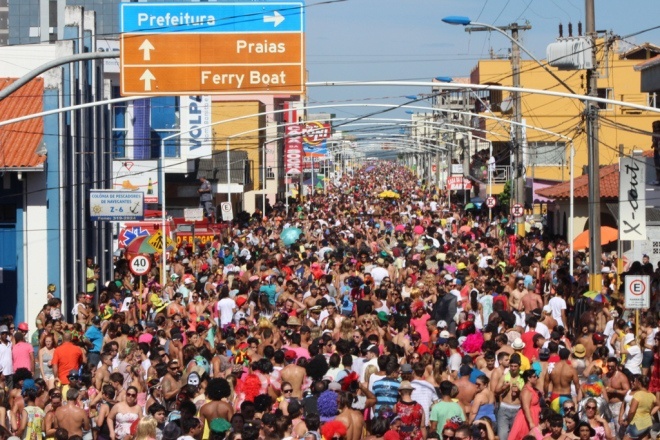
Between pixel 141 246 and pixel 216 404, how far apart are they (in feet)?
54.6

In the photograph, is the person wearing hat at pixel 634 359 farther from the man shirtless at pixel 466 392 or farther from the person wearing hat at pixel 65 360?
the person wearing hat at pixel 65 360

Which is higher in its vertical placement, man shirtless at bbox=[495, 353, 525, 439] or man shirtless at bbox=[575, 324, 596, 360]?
man shirtless at bbox=[575, 324, 596, 360]

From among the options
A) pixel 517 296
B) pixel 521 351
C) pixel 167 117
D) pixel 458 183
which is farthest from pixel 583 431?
pixel 458 183

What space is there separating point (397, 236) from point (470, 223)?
10.5m

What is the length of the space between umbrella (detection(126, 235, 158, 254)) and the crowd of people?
147 centimetres

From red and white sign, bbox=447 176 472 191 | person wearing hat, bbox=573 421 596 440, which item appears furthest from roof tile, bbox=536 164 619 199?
red and white sign, bbox=447 176 472 191

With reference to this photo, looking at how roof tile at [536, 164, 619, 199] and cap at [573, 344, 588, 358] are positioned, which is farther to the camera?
roof tile at [536, 164, 619, 199]

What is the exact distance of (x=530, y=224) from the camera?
51812 millimetres

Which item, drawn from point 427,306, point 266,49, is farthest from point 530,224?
point 266,49

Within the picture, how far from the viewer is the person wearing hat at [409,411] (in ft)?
43.7

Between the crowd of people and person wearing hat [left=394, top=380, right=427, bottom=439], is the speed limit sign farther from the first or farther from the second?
person wearing hat [left=394, top=380, right=427, bottom=439]

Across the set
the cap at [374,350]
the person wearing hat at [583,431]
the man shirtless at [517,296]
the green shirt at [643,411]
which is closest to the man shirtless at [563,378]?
the green shirt at [643,411]

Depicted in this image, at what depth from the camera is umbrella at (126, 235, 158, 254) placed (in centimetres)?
2992

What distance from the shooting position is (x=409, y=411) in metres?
13.5
